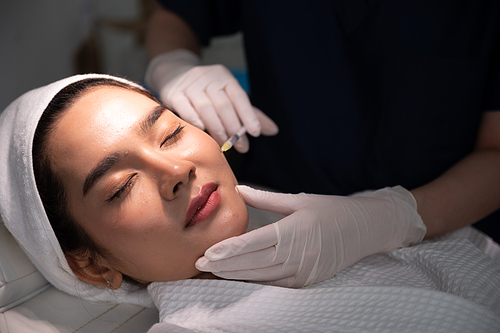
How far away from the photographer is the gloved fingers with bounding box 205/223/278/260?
86 centimetres

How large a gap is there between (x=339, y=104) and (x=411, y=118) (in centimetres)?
25

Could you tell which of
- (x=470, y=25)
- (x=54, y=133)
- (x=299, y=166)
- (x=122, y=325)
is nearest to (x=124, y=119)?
(x=54, y=133)

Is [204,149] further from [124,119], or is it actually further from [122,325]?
[122,325]

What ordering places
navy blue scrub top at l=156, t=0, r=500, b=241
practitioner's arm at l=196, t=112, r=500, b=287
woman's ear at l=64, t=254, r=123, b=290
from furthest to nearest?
navy blue scrub top at l=156, t=0, r=500, b=241 < woman's ear at l=64, t=254, r=123, b=290 < practitioner's arm at l=196, t=112, r=500, b=287

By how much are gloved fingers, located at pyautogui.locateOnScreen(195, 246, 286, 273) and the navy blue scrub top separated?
53 centimetres

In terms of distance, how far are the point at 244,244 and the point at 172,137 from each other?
13.9 inches

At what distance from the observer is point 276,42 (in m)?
1.31

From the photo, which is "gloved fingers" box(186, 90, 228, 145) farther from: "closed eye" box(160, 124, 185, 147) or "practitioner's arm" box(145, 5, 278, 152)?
"closed eye" box(160, 124, 185, 147)

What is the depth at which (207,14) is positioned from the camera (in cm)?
153

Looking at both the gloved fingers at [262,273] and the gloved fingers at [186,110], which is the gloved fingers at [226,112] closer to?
the gloved fingers at [186,110]

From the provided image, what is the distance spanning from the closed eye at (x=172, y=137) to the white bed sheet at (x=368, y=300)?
378mm

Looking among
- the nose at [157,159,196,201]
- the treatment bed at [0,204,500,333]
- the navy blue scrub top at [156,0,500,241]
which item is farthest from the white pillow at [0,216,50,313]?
the navy blue scrub top at [156,0,500,241]

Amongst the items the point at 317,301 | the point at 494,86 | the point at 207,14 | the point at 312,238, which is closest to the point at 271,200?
the point at 312,238

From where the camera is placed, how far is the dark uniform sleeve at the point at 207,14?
1511 mm
